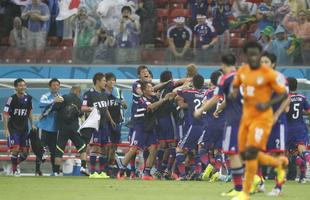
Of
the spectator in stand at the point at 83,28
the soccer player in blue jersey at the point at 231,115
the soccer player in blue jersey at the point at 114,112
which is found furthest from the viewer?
the spectator in stand at the point at 83,28

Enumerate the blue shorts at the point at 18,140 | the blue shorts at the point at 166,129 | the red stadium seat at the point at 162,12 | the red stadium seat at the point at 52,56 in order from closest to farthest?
the blue shorts at the point at 166,129 → the blue shorts at the point at 18,140 → the red stadium seat at the point at 52,56 → the red stadium seat at the point at 162,12

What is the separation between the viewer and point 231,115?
14945 millimetres

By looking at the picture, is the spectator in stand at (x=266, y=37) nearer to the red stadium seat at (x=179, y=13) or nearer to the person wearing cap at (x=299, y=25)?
the person wearing cap at (x=299, y=25)

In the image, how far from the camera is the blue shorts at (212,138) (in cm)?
2109

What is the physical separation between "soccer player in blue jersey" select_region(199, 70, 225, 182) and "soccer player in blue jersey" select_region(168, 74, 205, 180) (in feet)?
0.64

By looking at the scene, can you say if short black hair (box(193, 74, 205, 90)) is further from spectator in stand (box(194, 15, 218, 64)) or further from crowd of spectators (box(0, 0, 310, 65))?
spectator in stand (box(194, 15, 218, 64))

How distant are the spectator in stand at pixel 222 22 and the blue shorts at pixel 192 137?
5.52 m

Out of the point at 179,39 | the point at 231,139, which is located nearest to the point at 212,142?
the point at 179,39

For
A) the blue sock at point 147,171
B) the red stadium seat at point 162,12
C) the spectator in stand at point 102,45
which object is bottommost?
the blue sock at point 147,171

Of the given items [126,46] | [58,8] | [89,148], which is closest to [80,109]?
[89,148]

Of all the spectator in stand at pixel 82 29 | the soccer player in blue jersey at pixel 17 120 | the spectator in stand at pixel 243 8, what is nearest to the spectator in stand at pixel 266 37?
the spectator in stand at pixel 243 8

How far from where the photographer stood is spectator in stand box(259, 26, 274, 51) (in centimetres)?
2597

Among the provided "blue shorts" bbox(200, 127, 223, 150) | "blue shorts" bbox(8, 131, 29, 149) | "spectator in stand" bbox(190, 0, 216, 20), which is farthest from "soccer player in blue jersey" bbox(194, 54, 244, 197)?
"spectator in stand" bbox(190, 0, 216, 20)

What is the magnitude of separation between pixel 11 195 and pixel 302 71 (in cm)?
1204
